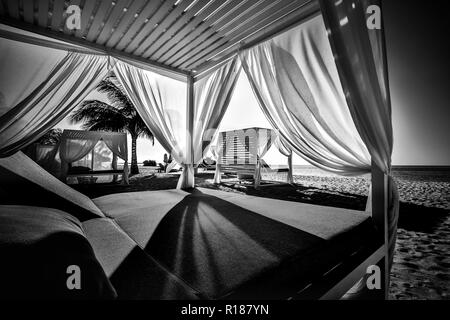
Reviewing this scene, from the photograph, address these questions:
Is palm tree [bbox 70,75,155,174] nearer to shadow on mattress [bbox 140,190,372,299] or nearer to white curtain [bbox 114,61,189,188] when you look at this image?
white curtain [bbox 114,61,189,188]

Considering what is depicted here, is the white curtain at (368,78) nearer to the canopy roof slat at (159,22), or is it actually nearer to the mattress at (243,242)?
the mattress at (243,242)

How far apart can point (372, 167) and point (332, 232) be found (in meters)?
0.83

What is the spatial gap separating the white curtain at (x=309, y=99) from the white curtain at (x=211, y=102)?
64cm

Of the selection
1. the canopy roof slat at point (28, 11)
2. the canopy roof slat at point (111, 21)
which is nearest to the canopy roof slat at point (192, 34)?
the canopy roof slat at point (111, 21)

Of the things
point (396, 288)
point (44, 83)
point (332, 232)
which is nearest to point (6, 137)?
point (44, 83)

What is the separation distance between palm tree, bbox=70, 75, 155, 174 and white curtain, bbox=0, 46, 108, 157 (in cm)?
847

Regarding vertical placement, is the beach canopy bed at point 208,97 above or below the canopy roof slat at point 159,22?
below

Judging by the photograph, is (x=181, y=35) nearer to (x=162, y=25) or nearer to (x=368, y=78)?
(x=162, y=25)

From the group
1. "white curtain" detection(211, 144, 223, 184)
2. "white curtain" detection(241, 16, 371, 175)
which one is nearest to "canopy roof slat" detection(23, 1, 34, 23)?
"white curtain" detection(241, 16, 371, 175)

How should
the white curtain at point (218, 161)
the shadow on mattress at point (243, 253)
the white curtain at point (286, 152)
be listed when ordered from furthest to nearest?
1. the white curtain at point (218, 161)
2. the white curtain at point (286, 152)
3. the shadow on mattress at point (243, 253)

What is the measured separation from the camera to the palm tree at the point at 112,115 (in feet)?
36.3

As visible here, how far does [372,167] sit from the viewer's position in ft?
5.68

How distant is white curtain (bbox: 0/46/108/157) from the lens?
2303 millimetres
